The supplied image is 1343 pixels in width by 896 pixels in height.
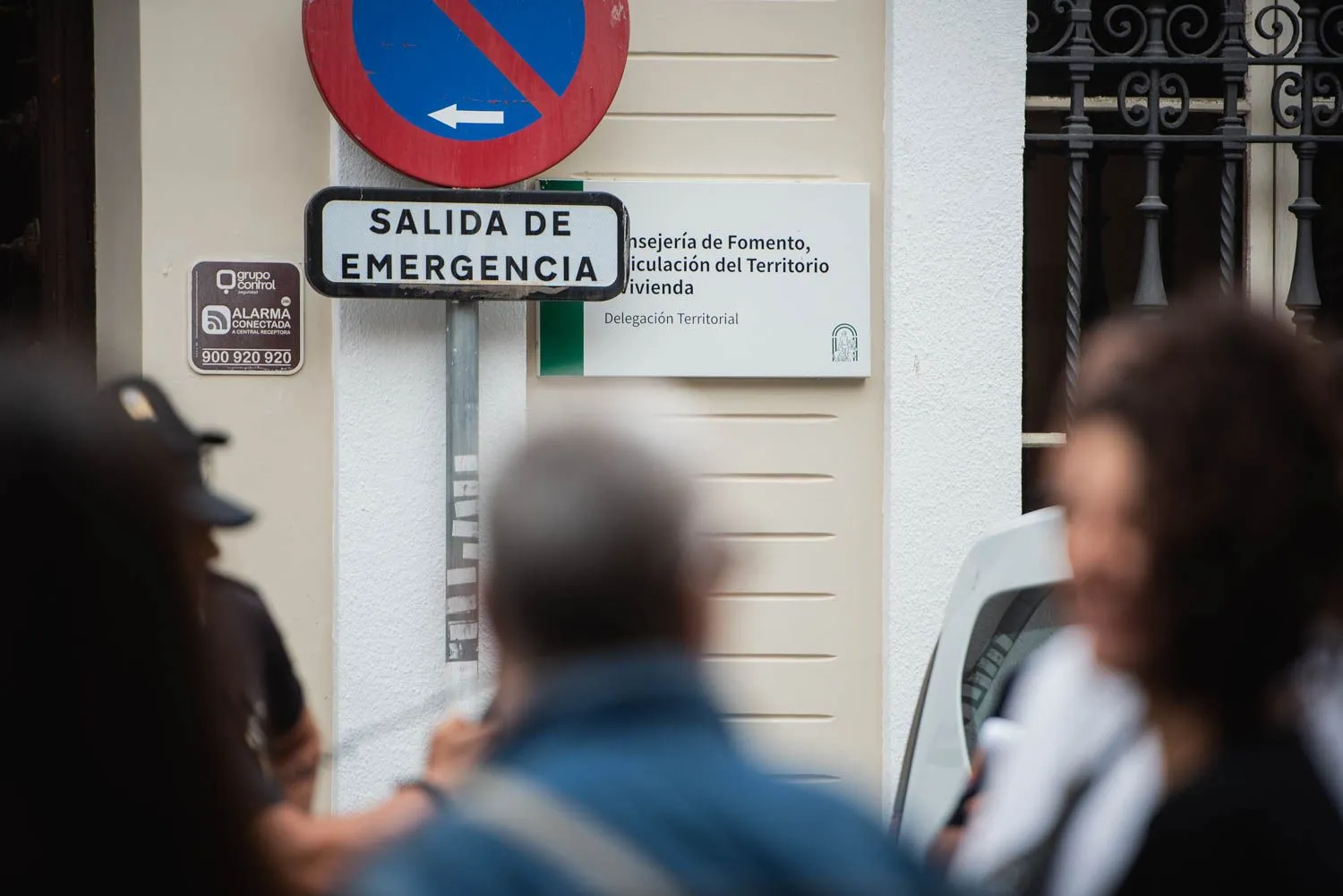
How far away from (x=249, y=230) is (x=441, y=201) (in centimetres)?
73

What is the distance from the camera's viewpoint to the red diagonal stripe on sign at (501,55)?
15.0ft

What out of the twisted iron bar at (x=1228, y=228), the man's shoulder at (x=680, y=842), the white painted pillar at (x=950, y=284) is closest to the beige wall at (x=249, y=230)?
the white painted pillar at (x=950, y=284)

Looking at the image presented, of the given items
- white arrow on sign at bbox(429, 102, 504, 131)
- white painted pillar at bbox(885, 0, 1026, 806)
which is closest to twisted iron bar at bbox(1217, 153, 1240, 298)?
white painted pillar at bbox(885, 0, 1026, 806)

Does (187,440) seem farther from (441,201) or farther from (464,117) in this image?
(464,117)

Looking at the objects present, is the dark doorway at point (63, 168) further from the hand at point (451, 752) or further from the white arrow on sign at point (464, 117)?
the hand at point (451, 752)

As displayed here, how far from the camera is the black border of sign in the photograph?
178 inches

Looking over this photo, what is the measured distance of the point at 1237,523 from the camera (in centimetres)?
149

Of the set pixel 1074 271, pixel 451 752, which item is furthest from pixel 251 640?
pixel 1074 271

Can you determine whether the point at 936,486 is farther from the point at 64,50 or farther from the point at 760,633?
the point at 64,50

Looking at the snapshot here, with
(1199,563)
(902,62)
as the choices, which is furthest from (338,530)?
(1199,563)

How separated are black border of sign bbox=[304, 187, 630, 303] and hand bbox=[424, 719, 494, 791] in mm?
2796

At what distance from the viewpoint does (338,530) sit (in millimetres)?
4828

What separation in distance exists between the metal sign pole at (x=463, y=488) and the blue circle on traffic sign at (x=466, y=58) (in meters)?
0.56

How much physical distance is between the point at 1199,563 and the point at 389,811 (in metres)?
1.04
